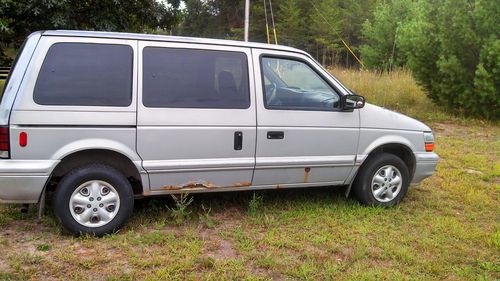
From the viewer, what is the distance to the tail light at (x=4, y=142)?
12.7 ft

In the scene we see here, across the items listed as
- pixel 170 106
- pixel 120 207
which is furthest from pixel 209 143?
pixel 120 207

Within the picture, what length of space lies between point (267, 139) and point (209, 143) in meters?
0.59

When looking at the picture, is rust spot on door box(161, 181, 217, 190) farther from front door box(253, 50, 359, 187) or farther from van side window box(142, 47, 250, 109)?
van side window box(142, 47, 250, 109)

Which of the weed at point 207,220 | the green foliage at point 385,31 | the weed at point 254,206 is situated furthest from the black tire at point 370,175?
the green foliage at point 385,31

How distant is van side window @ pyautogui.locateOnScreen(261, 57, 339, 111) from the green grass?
111 cm

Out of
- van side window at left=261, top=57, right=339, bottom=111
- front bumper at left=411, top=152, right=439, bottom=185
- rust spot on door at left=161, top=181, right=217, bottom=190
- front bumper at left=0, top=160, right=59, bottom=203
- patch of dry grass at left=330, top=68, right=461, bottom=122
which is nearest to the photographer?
front bumper at left=0, top=160, right=59, bottom=203

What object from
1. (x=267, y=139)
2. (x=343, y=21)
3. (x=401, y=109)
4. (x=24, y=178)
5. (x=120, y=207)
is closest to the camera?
(x=24, y=178)

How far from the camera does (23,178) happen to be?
396cm

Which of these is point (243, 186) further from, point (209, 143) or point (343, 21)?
point (343, 21)

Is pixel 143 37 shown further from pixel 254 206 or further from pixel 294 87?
pixel 254 206

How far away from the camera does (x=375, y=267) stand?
3.98m

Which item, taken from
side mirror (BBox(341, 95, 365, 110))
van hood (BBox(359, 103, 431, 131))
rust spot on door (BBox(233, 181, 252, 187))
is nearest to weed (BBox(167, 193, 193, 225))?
rust spot on door (BBox(233, 181, 252, 187))

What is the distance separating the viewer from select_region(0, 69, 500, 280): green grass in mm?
3809

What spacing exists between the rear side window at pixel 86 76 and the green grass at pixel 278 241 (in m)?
1.21
